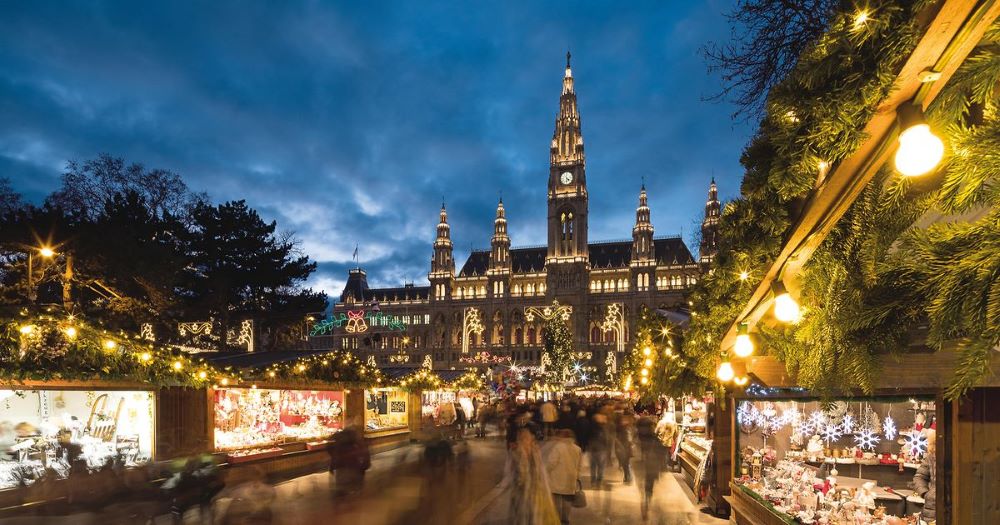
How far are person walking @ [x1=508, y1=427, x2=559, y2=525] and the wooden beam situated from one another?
465 centimetres

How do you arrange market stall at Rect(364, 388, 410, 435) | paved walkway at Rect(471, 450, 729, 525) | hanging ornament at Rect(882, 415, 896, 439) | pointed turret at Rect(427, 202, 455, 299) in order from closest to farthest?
hanging ornament at Rect(882, 415, 896, 439), paved walkway at Rect(471, 450, 729, 525), market stall at Rect(364, 388, 410, 435), pointed turret at Rect(427, 202, 455, 299)

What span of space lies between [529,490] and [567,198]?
8417cm

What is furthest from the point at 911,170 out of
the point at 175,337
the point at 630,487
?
the point at 175,337

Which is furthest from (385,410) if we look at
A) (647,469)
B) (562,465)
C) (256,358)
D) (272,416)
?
(562,465)

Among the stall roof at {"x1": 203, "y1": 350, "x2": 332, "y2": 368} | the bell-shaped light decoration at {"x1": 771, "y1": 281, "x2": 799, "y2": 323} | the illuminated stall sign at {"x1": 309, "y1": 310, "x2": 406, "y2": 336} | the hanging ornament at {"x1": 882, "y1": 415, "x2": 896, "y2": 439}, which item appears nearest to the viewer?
the bell-shaped light decoration at {"x1": 771, "y1": 281, "x2": 799, "y2": 323}

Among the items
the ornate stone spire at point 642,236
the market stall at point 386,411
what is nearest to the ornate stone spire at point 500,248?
the ornate stone spire at point 642,236

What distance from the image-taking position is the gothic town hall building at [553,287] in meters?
84.9

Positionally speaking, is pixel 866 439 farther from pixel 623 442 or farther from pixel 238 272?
pixel 238 272

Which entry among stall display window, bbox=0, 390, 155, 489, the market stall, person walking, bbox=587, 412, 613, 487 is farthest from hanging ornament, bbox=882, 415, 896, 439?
the market stall

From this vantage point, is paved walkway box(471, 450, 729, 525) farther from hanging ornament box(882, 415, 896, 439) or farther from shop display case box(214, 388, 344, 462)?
hanging ornament box(882, 415, 896, 439)

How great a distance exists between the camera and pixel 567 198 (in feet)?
294

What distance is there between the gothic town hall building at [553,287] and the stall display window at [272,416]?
6371cm

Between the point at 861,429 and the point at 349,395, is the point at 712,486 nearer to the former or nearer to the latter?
the point at 861,429

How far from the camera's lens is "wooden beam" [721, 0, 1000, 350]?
1.49 m
